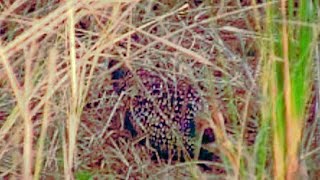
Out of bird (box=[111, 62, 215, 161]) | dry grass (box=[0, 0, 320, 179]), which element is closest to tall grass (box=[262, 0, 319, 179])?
dry grass (box=[0, 0, 320, 179])

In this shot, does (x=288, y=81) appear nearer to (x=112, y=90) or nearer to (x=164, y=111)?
(x=164, y=111)

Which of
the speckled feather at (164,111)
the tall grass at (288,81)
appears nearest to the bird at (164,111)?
the speckled feather at (164,111)

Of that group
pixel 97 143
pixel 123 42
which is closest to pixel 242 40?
pixel 123 42

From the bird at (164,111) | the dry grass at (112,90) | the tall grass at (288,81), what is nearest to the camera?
the tall grass at (288,81)

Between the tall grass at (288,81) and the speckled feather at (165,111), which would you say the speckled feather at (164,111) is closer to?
the speckled feather at (165,111)

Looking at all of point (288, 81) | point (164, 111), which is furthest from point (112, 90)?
point (288, 81)

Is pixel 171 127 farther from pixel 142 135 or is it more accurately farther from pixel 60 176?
pixel 60 176
